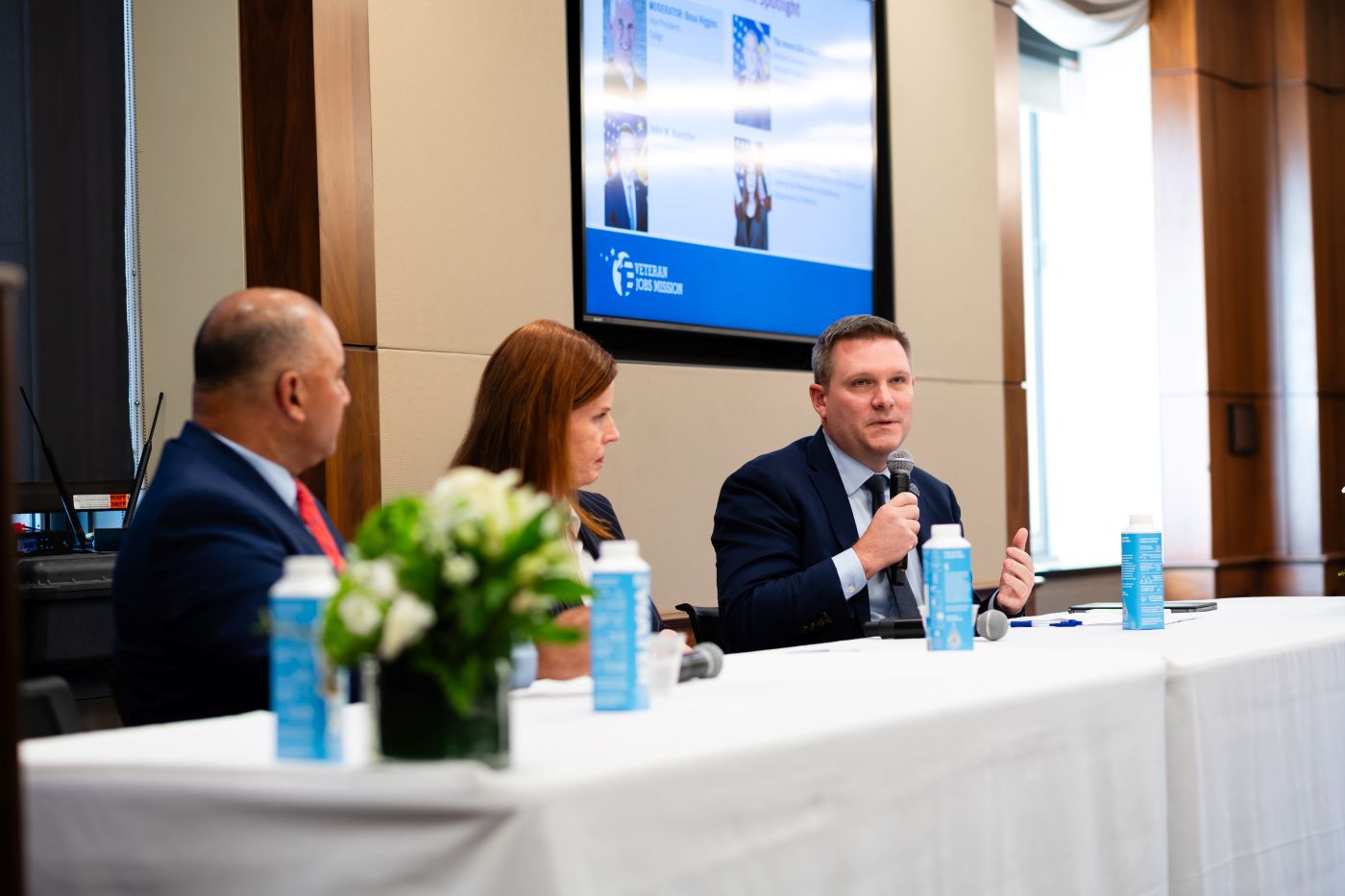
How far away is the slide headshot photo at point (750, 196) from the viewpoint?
434 centimetres

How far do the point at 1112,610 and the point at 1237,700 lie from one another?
100 centimetres

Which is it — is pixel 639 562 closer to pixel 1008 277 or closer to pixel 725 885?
pixel 725 885

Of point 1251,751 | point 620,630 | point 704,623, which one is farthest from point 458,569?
point 704,623

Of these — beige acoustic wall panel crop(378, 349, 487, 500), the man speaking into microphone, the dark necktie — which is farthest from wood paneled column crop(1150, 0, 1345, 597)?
beige acoustic wall panel crop(378, 349, 487, 500)

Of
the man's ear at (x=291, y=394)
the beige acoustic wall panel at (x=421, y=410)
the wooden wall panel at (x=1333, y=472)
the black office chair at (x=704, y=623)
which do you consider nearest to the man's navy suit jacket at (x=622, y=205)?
the beige acoustic wall panel at (x=421, y=410)

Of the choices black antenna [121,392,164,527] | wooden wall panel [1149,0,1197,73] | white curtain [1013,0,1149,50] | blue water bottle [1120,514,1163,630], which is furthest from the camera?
wooden wall panel [1149,0,1197,73]

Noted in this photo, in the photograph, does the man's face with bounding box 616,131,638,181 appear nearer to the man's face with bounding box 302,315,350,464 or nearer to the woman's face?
the woman's face

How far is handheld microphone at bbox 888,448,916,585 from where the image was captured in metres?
2.82

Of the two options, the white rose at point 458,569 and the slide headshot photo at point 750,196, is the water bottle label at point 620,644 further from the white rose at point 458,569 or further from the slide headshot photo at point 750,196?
the slide headshot photo at point 750,196

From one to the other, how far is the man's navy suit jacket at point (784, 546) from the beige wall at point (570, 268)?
2.60 feet

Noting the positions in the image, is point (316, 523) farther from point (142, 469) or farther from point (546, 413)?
point (142, 469)

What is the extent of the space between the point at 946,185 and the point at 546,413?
2.95 metres

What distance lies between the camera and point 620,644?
1.57 meters

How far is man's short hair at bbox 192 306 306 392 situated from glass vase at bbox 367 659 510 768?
832 mm
